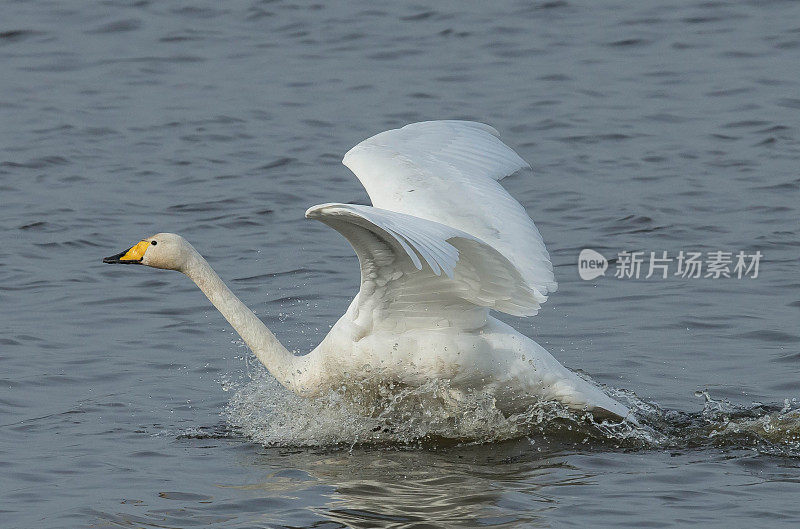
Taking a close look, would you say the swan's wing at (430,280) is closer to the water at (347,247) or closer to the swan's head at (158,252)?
the water at (347,247)

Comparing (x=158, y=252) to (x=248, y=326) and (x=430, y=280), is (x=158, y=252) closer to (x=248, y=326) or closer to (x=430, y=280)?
(x=248, y=326)

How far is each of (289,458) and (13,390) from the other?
7.17 feet

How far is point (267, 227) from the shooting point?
12922 millimetres

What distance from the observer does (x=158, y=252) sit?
27.7 feet

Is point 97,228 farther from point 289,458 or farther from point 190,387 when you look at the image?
point 289,458

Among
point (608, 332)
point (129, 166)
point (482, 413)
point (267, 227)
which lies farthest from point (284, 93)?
point (482, 413)

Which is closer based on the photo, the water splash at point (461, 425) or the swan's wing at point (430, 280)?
the swan's wing at point (430, 280)

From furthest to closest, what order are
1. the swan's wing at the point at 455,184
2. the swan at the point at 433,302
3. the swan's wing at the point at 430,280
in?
1. the swan's wing at the point at 455,184
2. the swan at the point at 433,302
3. the swan's wing at the point at 430,280

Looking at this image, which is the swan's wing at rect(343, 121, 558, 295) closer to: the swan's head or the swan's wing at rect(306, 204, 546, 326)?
the swan's wing at rect(306, 204, 546, 326)

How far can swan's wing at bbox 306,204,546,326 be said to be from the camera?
6.84 meters

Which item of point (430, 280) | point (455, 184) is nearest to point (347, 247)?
point (455, 184)

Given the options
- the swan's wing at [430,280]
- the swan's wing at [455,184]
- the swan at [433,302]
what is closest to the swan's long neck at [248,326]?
the swan at [433,302]

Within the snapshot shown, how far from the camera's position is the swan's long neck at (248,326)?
26.7ft

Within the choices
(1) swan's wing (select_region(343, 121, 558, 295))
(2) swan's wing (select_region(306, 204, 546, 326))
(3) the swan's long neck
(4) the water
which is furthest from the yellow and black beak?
(2) swan's wing (select_region(306, 204, 546, 326))
